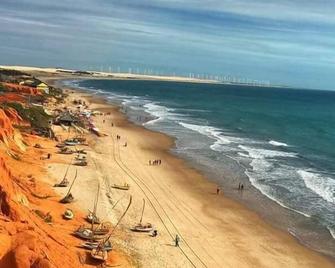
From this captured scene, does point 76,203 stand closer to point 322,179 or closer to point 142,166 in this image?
point 142,166

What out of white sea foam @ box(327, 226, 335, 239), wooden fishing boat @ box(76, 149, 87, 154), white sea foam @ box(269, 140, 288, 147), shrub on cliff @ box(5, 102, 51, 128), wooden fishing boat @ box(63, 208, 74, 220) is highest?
shrub on cliff @ box(5, 102, 51, 128)

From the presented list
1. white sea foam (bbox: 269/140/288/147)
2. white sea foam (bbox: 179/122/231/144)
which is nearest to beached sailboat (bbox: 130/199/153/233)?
white sea foam (bbox: 179/122/231/144)

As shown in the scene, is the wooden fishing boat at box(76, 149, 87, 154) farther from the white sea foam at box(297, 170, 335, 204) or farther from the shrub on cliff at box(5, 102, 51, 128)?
the white sea foam at box(297, 170, 335, 204)

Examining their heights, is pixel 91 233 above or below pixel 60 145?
below

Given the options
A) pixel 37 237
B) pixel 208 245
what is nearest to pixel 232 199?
pixel 208 245

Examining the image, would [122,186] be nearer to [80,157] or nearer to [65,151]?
[80,157]

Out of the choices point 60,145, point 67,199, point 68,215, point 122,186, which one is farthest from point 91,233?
point 60,145

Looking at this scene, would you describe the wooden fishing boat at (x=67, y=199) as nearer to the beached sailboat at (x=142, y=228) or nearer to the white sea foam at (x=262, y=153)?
the beached sailboat at (x=142, y=228)
